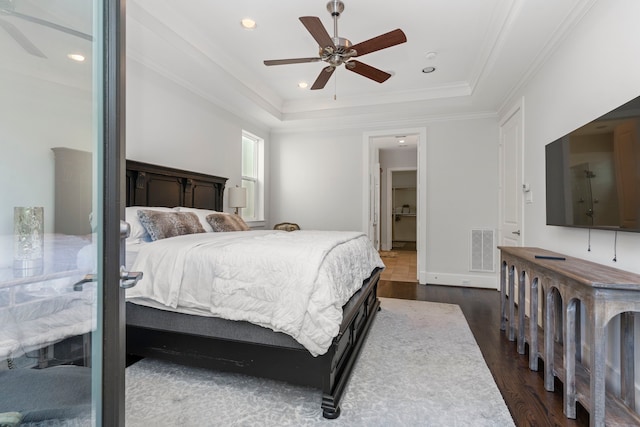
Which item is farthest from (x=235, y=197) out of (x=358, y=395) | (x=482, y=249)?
(x=482, y=249)

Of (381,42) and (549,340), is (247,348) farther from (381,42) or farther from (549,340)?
(381,42)

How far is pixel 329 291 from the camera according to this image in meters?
1.75

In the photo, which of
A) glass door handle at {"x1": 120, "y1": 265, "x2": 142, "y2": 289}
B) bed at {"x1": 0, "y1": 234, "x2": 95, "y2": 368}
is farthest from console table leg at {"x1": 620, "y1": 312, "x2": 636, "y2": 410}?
bed at {"x1": 0, "y1": 234, "x2": 95, "y2": 368}

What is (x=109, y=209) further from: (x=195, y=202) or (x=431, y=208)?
(x=431, y=208)

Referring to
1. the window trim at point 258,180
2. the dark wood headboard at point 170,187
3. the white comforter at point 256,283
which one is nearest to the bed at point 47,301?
the white comforter at point 256,283

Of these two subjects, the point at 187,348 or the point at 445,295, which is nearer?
the point at 187,348

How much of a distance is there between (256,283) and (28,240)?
3.60ft

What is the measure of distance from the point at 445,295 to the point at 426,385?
2456mm

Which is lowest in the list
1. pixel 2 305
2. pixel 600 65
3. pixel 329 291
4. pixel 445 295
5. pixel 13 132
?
pixel 445 295

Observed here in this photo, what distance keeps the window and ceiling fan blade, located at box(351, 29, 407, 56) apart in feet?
10.3

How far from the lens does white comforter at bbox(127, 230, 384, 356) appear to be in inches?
67.6

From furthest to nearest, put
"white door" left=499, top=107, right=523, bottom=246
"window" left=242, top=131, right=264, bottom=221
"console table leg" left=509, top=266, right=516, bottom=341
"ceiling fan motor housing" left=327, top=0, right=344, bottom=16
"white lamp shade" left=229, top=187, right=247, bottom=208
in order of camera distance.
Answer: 1. "window" left=242, top=131, right=264, bottom=221
2. "white lamp shade" left=229, top=187, right=247, bottom=208
3. "white door" left=499, top=107, right=523, bottom=246
4. "console table leg" left=509, top=266, right=516, bottom=341
5. "ceiling fan motor housing" left=327, top=0, right=344, bottom=16

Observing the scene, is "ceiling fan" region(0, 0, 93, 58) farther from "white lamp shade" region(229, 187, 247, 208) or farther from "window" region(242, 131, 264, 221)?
"window" region(242, 131, 264, 221)

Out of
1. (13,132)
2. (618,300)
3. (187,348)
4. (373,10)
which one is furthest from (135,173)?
(618,300)
